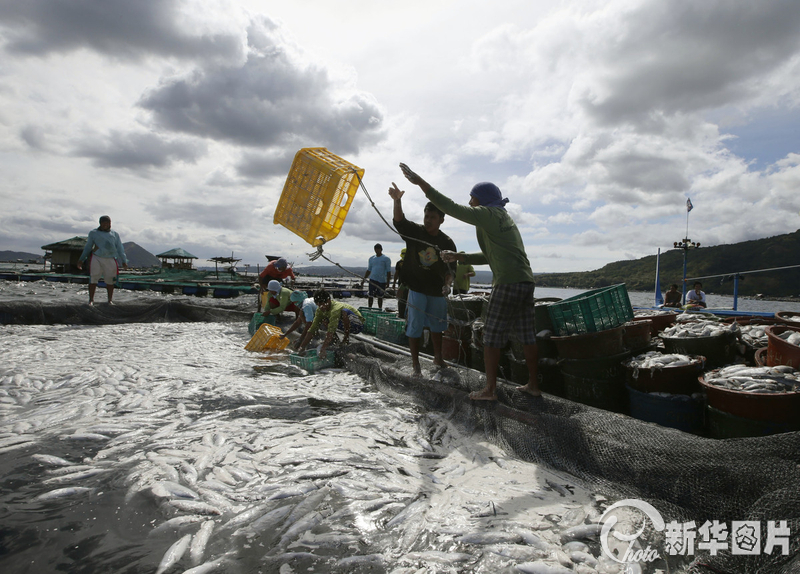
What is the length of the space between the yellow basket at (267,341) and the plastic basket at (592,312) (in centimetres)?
497

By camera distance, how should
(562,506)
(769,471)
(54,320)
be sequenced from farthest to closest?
(54,320)
(562,506)
(769,471)

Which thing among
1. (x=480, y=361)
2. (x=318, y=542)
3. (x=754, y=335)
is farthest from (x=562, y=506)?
(x=754, y=335)

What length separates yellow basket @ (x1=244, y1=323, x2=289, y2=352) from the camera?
24.2 feet

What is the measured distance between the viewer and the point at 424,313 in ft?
15.1

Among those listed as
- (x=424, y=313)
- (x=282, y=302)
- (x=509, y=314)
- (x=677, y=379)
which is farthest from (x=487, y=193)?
(x=282, y=302)

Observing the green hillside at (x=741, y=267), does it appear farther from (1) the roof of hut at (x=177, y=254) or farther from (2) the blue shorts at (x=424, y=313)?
(2) the blue shorts at (x=424, y=313)

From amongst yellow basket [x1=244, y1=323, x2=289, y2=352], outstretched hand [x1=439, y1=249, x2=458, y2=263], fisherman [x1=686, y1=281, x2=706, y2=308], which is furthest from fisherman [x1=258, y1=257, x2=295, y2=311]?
fisherman [x1=686, y1=281, x2=706, y2=308]

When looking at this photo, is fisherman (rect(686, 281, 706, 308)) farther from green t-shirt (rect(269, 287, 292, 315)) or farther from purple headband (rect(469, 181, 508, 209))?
green t-shirt (rect(269, 287, 292, 315))

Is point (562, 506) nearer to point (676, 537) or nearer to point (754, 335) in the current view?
point (676, 537)

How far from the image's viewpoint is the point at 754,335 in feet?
14.9

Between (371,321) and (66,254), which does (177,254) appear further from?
(371,321)

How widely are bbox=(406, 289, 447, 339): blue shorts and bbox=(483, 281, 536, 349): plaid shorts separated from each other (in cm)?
107

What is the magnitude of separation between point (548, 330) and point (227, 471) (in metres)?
3.40

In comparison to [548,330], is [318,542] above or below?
below
